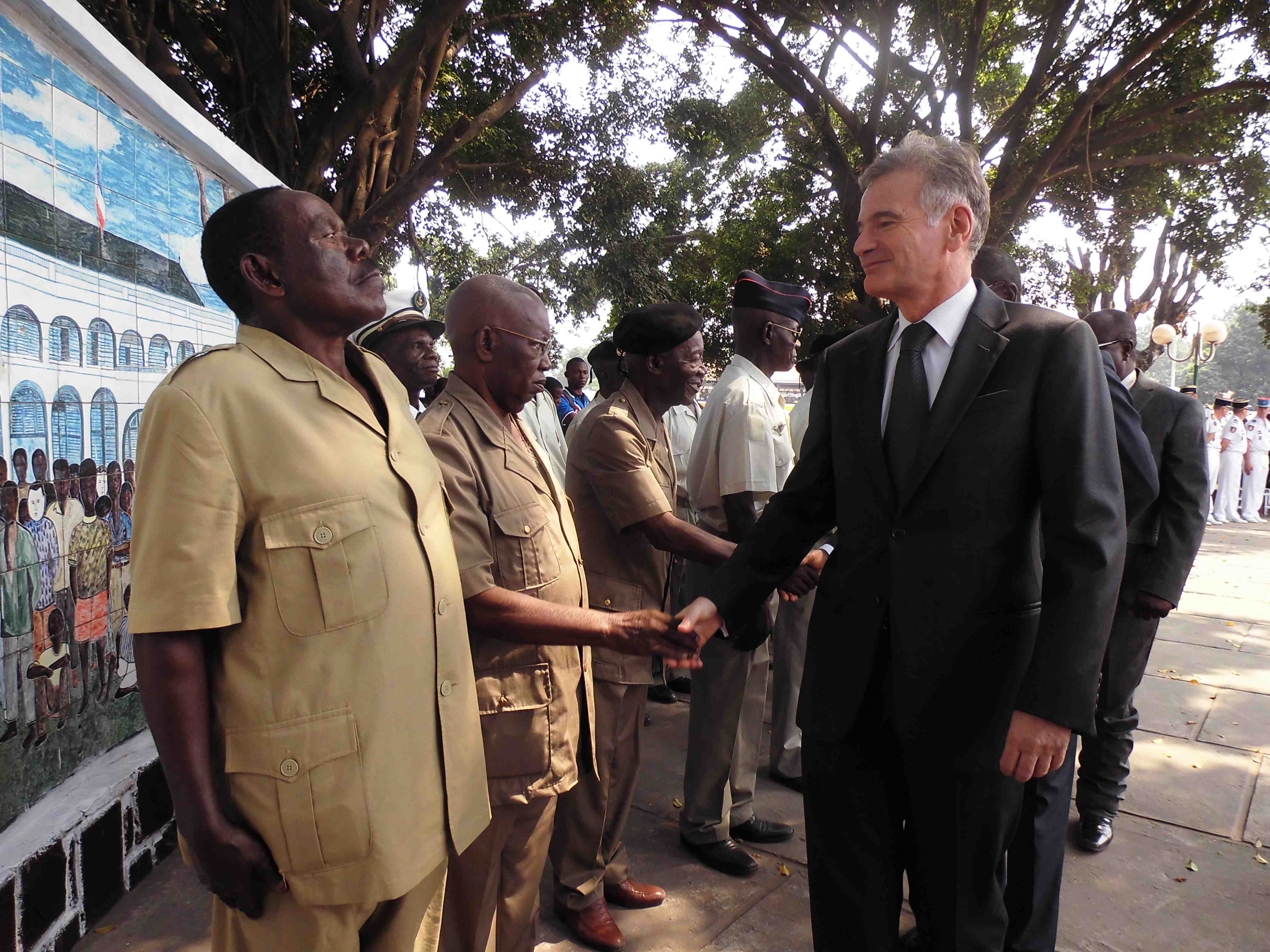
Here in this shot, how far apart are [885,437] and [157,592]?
156 cm

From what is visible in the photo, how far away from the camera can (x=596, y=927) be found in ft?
9.20

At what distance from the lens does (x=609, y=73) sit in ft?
39.8

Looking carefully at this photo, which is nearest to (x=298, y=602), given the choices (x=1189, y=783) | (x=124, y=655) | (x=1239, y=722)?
(x=124, y=655)

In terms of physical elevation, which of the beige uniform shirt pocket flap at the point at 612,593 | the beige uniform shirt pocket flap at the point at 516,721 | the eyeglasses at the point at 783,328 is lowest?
the beige uniform shirt pocket flap at the point at 516,721

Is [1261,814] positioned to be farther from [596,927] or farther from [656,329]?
[656,329]

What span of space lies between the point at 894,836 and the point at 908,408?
1076 millimetres

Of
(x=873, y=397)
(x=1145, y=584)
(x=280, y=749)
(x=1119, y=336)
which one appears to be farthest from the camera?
(x=1119, y=336)

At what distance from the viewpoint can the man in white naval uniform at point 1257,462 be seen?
1612 centimetres

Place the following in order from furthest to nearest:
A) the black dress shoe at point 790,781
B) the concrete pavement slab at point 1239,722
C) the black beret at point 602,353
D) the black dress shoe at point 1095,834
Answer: the black beret at point 602,353 → the concrete pavement slab at point 1239,722 → the black dress shoe at point 790,781 → the black dress shoe at point 1095,834

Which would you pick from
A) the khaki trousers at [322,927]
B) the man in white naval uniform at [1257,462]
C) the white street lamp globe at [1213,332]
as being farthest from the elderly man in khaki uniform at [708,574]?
the white street lamp globe at [1213,332]

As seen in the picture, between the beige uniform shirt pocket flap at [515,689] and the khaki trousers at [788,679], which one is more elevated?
the beige uniform shirt pocket flap at [515,689]

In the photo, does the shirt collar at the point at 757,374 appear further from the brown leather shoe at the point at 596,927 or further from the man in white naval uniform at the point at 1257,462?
the man in white naval uniform at the point at 1257,462

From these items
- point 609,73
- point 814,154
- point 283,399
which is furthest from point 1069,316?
point 814,154

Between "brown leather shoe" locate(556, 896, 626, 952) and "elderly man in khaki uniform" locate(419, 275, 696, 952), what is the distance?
2.14 feet
